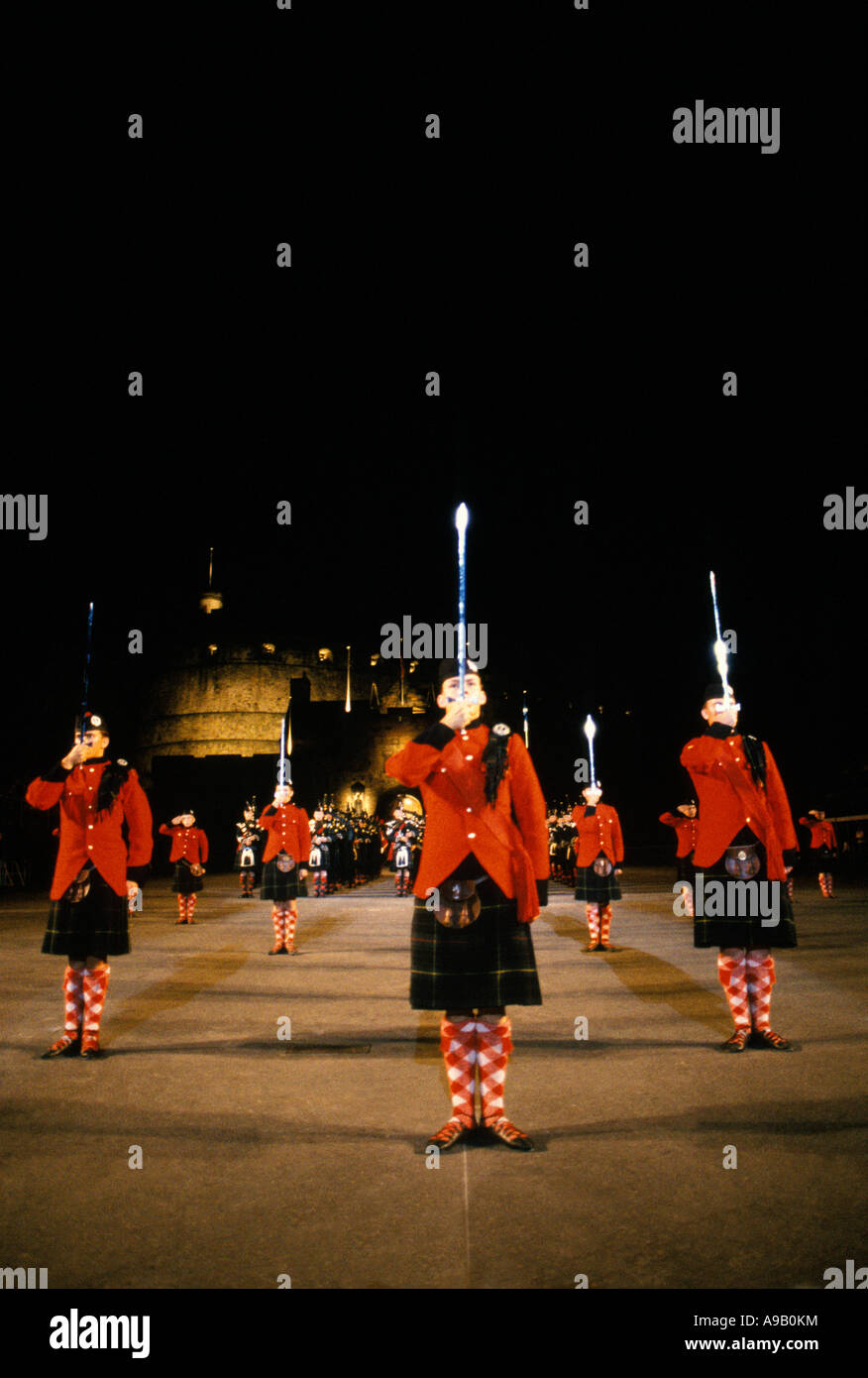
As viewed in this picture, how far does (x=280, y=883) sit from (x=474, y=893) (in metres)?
6.65

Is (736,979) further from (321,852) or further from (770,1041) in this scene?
(321,852)

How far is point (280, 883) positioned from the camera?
9906mm

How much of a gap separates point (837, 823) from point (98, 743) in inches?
1263

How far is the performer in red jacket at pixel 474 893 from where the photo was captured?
142 inches

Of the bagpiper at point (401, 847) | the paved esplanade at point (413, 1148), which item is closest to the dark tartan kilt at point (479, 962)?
the paved esplanade at point (413, 1148)

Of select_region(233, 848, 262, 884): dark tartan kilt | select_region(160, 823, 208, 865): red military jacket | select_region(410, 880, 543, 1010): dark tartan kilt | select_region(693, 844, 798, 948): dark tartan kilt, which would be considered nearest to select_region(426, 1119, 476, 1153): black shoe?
select_region(410, 880, 543, 1010): dark tartan kilt

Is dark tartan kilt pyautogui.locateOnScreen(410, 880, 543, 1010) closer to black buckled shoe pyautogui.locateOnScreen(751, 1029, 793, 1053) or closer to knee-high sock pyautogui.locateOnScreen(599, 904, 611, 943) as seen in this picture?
black buckled shoe pyautogui.locateOnScreen(751, 1029, 793, 1053)

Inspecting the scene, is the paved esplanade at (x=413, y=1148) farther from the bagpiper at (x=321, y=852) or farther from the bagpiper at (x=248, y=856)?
the bagpiper at (x=321, y=852)

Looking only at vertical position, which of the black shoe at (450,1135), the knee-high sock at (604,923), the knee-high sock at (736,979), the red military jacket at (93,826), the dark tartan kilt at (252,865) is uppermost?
the red military jacket at (93,826)

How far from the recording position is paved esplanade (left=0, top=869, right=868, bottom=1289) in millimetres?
2457

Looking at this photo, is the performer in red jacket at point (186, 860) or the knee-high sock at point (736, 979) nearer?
the knee-high sock at point (736, 979)

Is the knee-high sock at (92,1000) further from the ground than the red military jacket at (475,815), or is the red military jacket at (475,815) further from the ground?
the red military jacket at (475,815)

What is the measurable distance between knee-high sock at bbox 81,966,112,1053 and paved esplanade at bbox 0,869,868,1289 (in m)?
0.13
